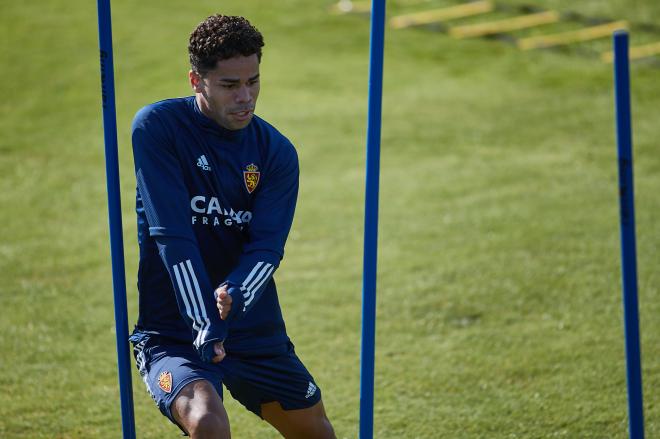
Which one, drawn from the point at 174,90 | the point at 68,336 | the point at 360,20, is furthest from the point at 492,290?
the point at 360,20

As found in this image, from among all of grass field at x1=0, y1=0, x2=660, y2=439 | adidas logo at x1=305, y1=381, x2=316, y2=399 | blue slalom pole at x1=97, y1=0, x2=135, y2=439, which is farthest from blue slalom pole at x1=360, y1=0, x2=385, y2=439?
grass field at x1=0, y1=0, x2=660, y2=439

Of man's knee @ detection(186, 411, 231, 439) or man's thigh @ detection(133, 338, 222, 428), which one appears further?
man's thigh @ detection(133, 338, 222, 428)

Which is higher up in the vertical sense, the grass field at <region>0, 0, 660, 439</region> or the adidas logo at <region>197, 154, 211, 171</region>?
the adidas logo at <region>197, 154, 211, 171</region>

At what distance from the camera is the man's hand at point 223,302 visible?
381 centimetres

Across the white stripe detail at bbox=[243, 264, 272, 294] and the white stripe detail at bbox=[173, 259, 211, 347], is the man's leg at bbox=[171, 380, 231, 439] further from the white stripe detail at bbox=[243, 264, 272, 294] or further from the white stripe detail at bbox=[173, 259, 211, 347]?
the white stripe detail at bbox=[243, 264, 272, 294]

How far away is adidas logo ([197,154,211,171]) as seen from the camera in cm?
404

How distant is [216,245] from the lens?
4.15 metres

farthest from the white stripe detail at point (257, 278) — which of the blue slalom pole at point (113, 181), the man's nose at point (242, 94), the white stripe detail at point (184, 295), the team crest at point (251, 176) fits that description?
the man's nose at point (242, 94)

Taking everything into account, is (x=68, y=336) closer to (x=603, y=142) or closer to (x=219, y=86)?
(x=219, y=86)

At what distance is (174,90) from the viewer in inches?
516

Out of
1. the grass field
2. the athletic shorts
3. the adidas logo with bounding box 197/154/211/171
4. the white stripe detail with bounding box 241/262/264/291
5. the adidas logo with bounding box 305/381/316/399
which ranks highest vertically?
the adidas logo with bounding box 197/154/211/171

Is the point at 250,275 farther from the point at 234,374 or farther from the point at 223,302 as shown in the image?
the point at 234,374

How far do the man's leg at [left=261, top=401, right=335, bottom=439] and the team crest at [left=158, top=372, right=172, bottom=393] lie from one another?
2.09 feet

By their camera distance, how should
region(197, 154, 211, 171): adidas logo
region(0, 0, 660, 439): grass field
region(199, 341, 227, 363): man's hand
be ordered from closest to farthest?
region(199, 341, 227, 363): man's hand < region(197, 154, 211, 171): adidas logo < region(0, 0, 660, 439): grass field
